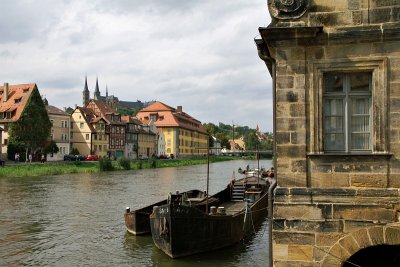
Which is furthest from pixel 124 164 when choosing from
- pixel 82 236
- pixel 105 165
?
pixel 82 236

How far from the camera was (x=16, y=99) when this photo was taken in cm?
7294

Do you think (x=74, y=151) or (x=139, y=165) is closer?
(x=139, y=165)

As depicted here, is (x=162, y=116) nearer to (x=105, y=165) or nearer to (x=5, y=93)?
(x=5, y=93)

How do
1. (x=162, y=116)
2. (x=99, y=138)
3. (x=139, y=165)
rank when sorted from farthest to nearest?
(x=162, y=116) < (x=99, y=138) < (x=139, y=165)

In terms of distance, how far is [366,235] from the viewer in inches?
349

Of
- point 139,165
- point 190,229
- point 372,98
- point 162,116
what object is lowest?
point 190,229

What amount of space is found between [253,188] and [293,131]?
20.4m

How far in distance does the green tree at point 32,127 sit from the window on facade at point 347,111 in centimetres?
6401

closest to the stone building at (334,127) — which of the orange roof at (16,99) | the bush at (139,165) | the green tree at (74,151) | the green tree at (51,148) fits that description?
the bush at (139,165)

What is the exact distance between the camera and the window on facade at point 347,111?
916 centimetres

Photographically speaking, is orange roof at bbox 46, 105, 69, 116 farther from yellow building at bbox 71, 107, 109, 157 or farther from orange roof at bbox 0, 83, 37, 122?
orange roof at bbox 0, 83, 37, 122

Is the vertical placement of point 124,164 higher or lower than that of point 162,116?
lower

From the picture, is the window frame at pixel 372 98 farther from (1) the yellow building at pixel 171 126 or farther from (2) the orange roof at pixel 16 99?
(1) the yellow building at pixel 171 126

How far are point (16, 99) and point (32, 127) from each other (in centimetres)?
718
